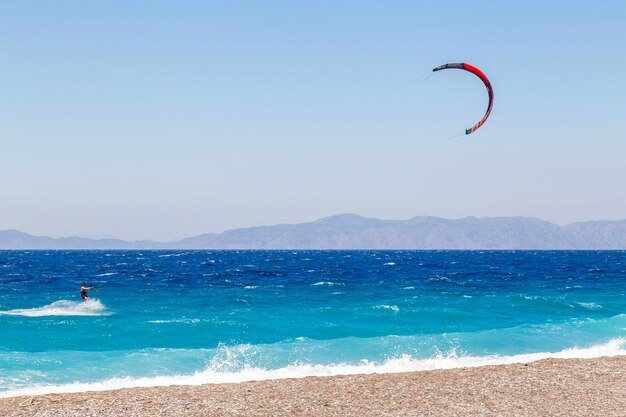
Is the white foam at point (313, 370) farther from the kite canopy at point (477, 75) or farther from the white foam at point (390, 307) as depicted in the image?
the white foam at point (390, 307)

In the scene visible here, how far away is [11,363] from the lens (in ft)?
78.5

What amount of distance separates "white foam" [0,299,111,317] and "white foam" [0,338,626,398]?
17.4 m

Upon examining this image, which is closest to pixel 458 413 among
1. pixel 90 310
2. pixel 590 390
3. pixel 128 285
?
pixel 590 390

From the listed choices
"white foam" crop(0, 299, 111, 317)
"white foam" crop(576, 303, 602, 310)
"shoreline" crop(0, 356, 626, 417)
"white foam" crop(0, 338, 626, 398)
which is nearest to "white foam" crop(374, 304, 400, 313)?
"white foam" crop(576, 303, 602, 310)

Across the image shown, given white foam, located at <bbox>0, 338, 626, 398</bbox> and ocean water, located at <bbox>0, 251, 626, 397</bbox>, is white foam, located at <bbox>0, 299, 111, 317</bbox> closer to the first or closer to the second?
ocean water, located at <bbox>0, 251, 626, 397</bbox>

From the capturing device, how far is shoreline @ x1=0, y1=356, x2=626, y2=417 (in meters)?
15.1

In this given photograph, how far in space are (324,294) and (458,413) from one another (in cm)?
3546

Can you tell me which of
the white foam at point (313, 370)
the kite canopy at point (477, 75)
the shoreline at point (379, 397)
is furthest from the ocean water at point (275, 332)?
the kite canopy at point (477, 75)

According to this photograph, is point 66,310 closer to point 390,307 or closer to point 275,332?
point 275,332

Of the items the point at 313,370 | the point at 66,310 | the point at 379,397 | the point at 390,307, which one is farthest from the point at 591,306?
the point at 66,310

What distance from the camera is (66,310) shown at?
→ 4000cm

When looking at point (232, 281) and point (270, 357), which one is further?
point (232, 281)

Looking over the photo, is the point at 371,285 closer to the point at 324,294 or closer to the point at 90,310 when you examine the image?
the point at 324,294

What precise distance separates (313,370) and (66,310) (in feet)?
76.8
